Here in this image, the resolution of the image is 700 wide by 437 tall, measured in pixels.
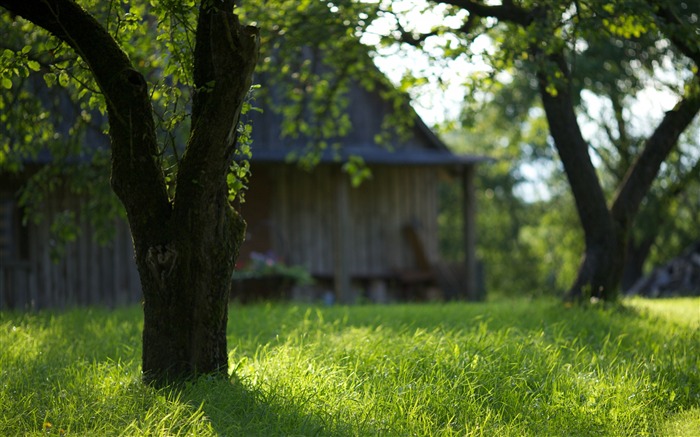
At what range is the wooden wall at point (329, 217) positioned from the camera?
1789 cm

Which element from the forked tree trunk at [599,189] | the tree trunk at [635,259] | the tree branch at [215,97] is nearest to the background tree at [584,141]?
the forked tree trunk at [599,189]

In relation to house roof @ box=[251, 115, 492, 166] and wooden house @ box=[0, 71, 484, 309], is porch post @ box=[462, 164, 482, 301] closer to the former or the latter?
wooden house @ box=[0, 71, 484, 309]

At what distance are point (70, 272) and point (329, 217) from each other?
5.34 meters

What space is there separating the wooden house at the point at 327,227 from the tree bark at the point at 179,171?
9977 millimetres

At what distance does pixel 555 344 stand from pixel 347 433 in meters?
2.62

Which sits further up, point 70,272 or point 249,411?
point 70,272

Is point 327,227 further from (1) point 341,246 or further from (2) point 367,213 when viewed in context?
(1) point 341,246

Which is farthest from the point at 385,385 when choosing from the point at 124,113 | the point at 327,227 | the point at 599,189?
the point at 327,227

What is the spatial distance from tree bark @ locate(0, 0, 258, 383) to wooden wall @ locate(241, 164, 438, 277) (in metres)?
10.9

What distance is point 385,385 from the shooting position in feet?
19.7

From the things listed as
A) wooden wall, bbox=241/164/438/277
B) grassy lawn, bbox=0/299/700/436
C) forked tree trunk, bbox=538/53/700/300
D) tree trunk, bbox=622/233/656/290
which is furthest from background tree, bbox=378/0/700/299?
tree trunk, bbox=622/233/656/290

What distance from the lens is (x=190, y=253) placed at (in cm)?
584

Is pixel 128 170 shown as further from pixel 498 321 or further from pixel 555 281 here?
pixel 555 281

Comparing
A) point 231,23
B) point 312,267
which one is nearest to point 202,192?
point 231,23
